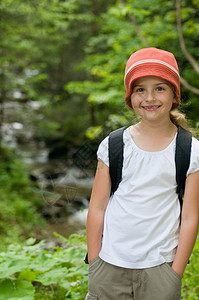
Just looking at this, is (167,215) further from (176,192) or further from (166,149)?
(166,149)

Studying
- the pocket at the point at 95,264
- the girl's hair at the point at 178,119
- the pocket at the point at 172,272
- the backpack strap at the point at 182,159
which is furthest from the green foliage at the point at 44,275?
the girl's hair at the point at 178,119

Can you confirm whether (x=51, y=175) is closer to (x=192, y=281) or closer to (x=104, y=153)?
(x=192, y=281)

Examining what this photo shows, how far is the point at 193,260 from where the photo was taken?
2.62m

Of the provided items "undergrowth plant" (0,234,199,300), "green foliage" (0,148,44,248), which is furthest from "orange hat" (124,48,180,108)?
"green foliage" (0,148,44,248)

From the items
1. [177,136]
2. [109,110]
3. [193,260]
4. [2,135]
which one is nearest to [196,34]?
[193,260]

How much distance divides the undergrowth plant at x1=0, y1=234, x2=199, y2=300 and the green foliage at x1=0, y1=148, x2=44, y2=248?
447 cm

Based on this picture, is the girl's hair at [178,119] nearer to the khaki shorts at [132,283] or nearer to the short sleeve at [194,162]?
the short sleeve at [194,162]

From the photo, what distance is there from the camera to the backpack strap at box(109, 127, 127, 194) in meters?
1.46

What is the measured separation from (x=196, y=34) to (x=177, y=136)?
438cm

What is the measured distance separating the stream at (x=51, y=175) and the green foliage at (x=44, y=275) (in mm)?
3009

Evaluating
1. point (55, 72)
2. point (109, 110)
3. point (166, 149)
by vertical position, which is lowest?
point (166, 149)

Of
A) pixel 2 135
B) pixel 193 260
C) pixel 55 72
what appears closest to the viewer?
pixel 193 260

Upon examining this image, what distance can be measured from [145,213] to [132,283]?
0.31m

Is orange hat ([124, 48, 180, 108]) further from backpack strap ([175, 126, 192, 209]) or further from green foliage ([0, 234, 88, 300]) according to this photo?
green foliage ([0, 234, 88, 300])
